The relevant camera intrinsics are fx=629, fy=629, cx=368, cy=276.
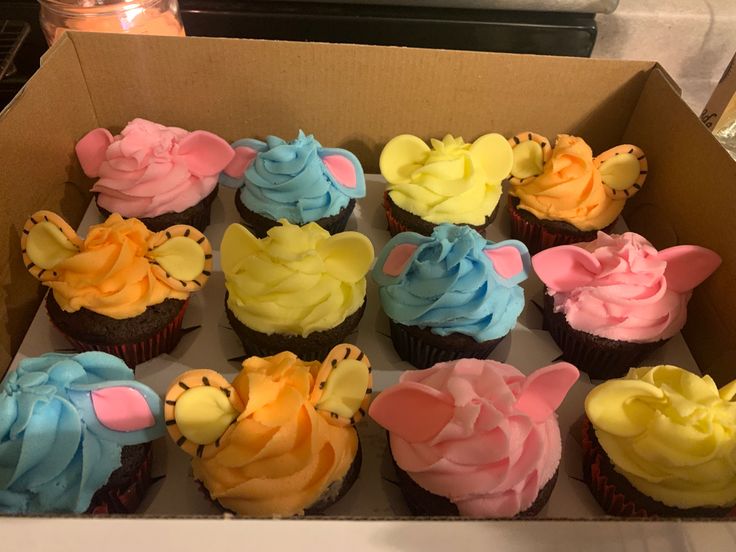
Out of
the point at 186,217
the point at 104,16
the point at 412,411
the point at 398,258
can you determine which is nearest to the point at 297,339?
the point at 398,258

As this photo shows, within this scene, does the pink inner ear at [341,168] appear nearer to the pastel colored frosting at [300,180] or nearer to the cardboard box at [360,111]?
the pastel colored frosting at [300,180]

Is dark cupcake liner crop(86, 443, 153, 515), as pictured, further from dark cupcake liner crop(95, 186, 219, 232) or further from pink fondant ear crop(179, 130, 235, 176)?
pink fondant ear crop(179, 130, 235, 176)

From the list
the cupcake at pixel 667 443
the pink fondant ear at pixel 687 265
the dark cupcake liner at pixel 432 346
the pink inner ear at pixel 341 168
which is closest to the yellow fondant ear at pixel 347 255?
the dark cupcake liner at pixel 432 346

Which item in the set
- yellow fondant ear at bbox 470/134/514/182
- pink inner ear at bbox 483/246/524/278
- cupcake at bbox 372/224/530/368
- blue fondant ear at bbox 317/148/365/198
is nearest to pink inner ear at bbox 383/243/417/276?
cupcake at bbox 372/224/530/368

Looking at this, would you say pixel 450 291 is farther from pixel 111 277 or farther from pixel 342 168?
pixel 111 277

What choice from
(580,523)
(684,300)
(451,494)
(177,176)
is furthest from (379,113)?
(580,523)

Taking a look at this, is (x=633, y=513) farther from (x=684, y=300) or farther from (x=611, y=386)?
(x=684, y=300)
